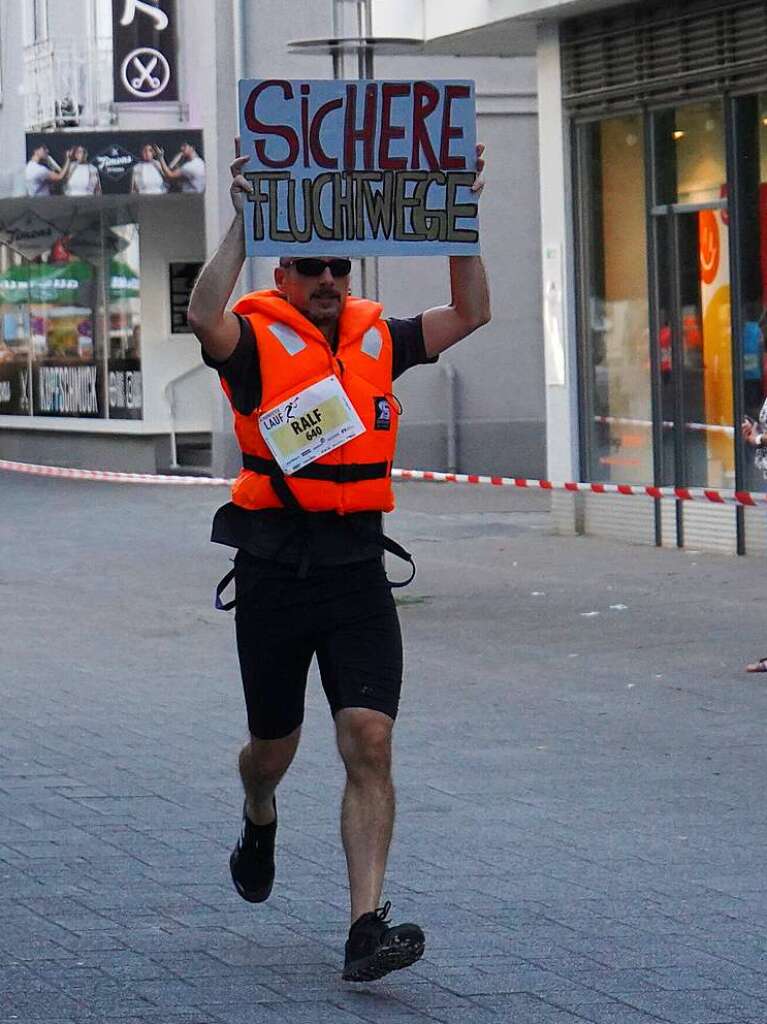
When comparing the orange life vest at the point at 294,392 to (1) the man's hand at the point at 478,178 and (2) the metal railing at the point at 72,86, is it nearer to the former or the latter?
(1) the man's hand at the point at 478,178

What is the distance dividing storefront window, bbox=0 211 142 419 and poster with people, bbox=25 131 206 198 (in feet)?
7.55

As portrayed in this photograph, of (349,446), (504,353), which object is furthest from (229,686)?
(504,353)

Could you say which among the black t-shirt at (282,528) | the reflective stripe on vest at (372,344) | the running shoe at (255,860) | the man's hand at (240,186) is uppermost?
the man's hand at (240,186)

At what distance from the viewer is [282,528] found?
5.80 m

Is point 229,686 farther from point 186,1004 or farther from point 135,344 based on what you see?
point 135,344

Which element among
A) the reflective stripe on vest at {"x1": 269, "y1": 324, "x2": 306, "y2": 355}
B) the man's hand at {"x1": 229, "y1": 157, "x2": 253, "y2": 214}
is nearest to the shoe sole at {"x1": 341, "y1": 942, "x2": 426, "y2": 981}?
the reflective stripe on vest at {"x1": 269, "y1": 324, "x2": 306, "y2": 355}

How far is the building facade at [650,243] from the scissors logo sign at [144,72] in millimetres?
6520

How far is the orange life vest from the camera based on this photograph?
18.9 feet

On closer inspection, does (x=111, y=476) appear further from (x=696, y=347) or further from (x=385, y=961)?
(x=385, y=961)

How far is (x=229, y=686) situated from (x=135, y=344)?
16461 mm

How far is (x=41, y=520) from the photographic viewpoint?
813 inches

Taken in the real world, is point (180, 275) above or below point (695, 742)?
above

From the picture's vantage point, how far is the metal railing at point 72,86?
24.9 m

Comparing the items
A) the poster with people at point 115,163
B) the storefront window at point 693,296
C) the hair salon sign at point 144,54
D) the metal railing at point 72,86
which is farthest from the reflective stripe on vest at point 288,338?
the metal railing at point 72,86
